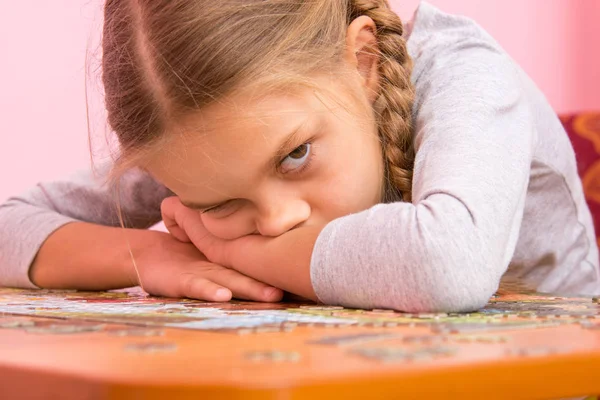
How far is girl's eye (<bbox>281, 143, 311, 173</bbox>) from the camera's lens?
89 cm

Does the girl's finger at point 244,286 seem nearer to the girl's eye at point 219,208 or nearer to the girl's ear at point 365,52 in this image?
the girl's eye at point 219,208

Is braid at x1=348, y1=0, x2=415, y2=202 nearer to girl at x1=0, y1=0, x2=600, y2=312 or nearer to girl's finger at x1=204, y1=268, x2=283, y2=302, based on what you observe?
girl at x1=0, y1=0, x2=600, y2=312

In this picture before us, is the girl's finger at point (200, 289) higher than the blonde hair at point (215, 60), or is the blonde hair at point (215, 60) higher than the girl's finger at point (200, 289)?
the blonde hair at point (215, 60)

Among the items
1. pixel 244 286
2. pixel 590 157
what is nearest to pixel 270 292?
pixel 244 286

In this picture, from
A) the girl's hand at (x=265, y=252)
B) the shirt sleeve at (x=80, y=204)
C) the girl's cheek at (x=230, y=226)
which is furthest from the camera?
the shirt sleeve at (x=80, y=204)

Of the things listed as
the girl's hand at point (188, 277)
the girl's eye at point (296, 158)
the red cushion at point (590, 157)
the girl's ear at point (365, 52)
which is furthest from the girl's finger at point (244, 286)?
the red cushion at point (590, 157)

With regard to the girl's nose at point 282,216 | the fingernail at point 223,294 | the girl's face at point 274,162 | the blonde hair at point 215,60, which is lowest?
the fingernail at point 223,294

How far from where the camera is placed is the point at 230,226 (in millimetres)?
954

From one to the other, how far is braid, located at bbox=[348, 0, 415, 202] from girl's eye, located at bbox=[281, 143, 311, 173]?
126 millimetres

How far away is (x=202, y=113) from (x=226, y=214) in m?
0.14

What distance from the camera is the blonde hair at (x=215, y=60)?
86 cm

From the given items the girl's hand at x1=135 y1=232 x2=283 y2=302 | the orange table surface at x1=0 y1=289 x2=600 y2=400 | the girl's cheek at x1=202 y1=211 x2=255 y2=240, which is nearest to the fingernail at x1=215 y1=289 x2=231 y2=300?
the girl's hand at x1=135 y1=232 x2=283 y2=302

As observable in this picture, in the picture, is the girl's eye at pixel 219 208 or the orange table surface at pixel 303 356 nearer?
the orange table surface at pixel 303 356

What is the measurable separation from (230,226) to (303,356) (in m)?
0.57
